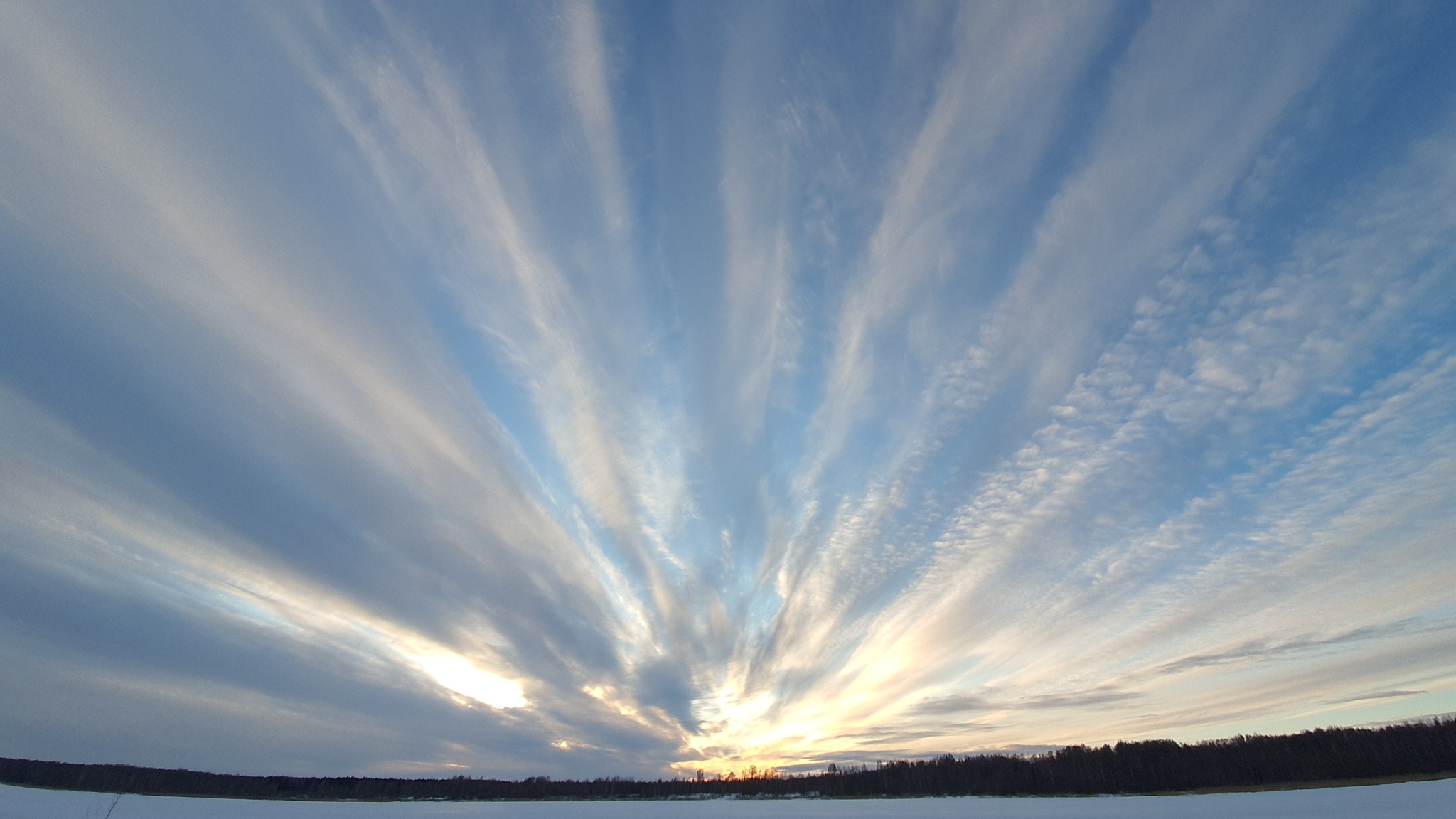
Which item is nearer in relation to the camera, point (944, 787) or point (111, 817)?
point (111, 817)

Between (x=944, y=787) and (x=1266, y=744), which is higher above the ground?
(x=1266, y=744)

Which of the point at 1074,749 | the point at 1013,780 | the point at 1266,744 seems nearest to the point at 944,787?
the point at 1013,780

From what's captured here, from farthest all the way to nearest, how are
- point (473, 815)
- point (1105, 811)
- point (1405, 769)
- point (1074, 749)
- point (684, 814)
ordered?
point (1074, 749), point (1405, 769), point (473, 815), point (684, 814), point (1105, 811)

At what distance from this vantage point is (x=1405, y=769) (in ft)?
369

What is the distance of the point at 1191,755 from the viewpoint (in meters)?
136

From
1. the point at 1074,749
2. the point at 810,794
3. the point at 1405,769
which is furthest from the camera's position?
the point at 810,794

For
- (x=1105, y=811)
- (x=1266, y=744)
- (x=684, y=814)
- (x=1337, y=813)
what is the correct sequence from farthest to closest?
(x=1266, y=744) → (x=684, y=814) → (x=1105, y=811) → (x=1337, y=813)

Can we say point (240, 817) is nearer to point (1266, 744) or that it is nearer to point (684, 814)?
point (684, 814)

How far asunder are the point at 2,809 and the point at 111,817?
21.4m

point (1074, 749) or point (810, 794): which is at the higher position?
point (1074, 749)

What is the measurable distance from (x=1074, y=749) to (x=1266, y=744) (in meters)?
41.3

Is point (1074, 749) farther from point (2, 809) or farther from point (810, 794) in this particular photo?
point (2, 809)

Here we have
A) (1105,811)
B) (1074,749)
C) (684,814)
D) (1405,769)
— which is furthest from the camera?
(1074,749)

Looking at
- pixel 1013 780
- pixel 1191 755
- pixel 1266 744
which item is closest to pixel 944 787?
pixel 1013 780
